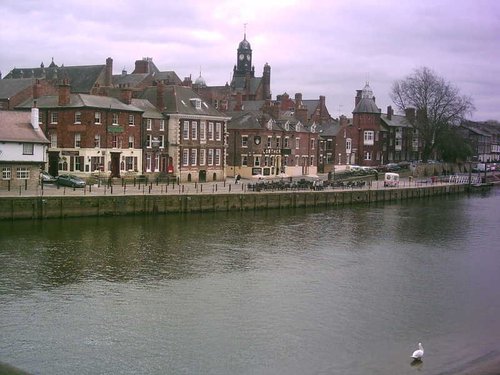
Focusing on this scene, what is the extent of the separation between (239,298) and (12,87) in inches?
2006

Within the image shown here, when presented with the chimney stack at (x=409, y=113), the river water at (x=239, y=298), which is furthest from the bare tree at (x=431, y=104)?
the river water at (x=239, y=298)

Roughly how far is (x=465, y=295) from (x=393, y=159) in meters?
86.2

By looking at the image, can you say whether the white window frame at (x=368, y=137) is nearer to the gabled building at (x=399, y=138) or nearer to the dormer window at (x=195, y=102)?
the gabled building at (x=399, y=138)

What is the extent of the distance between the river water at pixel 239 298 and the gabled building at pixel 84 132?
14.4 metres

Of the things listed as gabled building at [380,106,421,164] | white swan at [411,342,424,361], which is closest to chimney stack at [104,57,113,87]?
gabled building at [380,106,421,164]

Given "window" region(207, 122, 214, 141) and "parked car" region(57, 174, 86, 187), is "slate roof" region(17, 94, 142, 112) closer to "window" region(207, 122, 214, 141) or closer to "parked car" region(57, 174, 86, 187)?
"parked car" region(57, 174, 86, 187)

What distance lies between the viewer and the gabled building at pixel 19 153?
2002 inches

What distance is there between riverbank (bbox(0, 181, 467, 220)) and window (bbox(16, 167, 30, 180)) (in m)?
2.24

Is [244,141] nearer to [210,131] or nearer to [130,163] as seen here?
[210,131]

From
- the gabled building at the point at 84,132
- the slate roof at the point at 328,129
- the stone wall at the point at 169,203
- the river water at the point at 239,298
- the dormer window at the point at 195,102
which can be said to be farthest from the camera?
the slate roof at the point at 328,129

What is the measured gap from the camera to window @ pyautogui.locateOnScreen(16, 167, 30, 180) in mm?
51719

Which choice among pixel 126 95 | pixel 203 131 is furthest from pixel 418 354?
pixel 203 131

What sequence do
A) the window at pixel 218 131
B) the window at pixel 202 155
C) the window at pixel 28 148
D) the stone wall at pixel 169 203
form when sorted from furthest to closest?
the window at pixel 218 131, the window at pixel 202 155, the window at pixel 28 148, the stone wall at pixel 169 203

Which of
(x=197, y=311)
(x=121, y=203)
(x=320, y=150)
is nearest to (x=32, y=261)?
(x=197, y=311)
